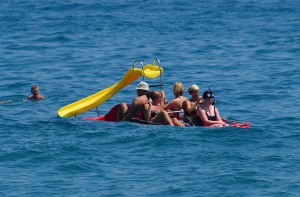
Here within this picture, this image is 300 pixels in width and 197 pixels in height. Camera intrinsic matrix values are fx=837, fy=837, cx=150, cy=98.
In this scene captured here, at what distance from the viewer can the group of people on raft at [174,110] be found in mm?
20844

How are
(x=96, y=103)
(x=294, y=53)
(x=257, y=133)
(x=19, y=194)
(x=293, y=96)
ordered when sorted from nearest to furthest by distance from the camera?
1. (x=19, y=194)
2. (x=257, y=133)
3. (x=96, y=103)
4. (x=293, y=96)
5. (x=294, y=53)

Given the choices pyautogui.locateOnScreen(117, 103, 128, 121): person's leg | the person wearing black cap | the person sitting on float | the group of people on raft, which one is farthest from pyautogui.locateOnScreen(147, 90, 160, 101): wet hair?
the person wearing black cap

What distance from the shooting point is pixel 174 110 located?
21.8 metres

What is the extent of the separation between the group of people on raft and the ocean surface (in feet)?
1.50

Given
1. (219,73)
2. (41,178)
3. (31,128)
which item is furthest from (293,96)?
(41,178)

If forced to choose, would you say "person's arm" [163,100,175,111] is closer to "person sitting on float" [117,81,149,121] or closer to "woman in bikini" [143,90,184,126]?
"woman in bikini" [143,90,184,126]

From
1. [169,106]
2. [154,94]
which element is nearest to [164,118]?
[154,94]

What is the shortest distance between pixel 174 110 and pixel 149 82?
8.11 metres

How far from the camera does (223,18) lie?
42.3 meters

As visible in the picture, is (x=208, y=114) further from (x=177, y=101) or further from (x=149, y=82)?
(x=149, y=82)

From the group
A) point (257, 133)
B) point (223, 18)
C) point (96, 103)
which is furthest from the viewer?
point (223, 18)

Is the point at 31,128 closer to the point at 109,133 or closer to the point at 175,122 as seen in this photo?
the point at 109,133

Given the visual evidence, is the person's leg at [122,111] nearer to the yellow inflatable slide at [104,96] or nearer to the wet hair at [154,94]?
the wet hair at [154,94]

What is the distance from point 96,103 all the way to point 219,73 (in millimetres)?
9309
